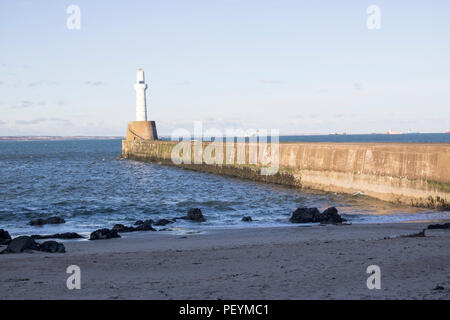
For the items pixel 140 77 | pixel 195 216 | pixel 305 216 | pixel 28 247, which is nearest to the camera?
pixel 28 247

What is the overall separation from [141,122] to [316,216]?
138 ft

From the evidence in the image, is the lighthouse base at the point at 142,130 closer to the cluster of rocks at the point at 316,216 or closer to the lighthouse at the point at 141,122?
the lighthouse at the point at 141,122

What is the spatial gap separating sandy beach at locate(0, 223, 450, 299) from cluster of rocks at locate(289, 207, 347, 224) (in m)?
2.91

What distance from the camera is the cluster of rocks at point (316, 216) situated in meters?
13.6

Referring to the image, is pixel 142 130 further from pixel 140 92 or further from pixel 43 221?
pixel 43 221

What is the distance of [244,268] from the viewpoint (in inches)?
284

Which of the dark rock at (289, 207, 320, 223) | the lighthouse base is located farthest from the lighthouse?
the dark rock at (289, 207, 320, 223)

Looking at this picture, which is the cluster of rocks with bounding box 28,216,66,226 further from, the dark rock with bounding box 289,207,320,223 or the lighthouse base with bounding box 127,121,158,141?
the lighthouse base with bounding box 127,121,158,141

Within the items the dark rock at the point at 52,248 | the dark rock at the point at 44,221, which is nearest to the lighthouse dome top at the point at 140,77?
the dark rock at the point at 44,221

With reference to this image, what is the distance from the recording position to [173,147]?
45344 millimetres


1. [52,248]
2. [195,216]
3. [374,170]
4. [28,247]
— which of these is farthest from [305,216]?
[28,247]

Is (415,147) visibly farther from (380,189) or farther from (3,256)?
(3,256)

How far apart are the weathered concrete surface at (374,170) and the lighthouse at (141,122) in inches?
970

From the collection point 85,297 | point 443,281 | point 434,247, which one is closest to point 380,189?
point 434,247
